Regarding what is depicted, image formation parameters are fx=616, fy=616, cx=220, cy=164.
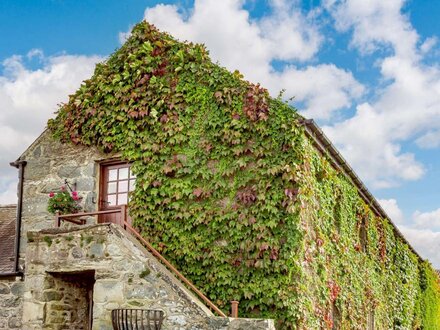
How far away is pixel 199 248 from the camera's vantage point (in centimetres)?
1290

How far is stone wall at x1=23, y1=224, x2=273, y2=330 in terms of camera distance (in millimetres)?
10773

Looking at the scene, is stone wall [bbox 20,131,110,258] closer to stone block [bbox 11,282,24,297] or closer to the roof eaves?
stone block [bbox 11,282,24,297]

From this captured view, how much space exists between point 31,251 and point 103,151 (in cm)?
313

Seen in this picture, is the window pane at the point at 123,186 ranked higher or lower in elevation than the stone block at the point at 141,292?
higher

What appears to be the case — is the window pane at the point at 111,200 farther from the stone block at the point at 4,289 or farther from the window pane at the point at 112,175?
the stone block at the point at 4,289

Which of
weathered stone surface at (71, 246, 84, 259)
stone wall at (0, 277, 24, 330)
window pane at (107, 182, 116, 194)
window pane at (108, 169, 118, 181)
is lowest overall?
stone wall at (0, 277, 24, 330)

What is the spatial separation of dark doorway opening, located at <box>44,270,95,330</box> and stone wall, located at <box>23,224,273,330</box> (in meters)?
0.02

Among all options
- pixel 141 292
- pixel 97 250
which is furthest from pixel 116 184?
pixel 141 292

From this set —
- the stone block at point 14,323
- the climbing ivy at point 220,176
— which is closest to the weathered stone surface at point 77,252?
the climbing ivy at point 220,176

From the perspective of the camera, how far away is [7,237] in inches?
656

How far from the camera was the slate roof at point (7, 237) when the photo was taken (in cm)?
1499

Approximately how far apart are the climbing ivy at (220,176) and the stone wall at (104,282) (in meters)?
1.67

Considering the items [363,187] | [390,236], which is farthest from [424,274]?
[363,187]

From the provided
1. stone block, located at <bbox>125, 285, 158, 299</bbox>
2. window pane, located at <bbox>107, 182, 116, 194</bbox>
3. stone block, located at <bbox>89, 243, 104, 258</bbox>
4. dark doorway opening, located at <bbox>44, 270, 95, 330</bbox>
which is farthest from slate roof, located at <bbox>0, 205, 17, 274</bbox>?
stone block, located at <bbox>125, 285, 158, 299</bbox>
